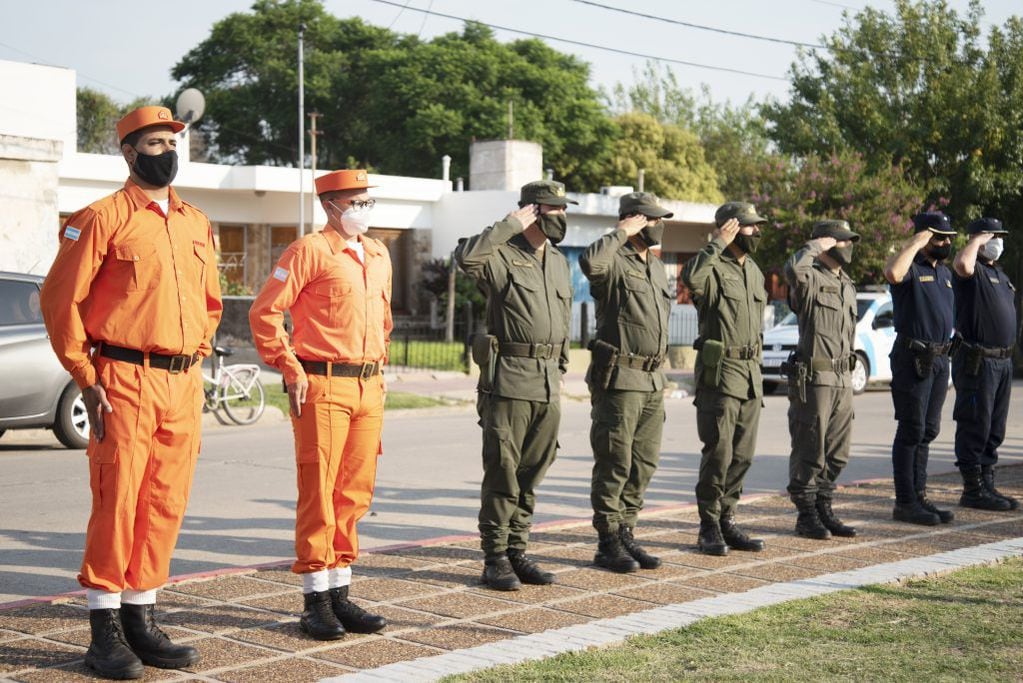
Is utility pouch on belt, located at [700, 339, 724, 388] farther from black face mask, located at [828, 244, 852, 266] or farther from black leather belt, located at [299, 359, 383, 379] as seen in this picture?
black leather belt, located at [299, 359, 383, 379]

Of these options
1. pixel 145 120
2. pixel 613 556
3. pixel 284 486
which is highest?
pixel 145 120

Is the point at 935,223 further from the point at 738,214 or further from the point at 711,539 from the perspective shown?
the point at 711,539

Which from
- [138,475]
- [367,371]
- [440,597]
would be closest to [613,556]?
[440,597]

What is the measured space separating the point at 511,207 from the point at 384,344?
2641 centimetres

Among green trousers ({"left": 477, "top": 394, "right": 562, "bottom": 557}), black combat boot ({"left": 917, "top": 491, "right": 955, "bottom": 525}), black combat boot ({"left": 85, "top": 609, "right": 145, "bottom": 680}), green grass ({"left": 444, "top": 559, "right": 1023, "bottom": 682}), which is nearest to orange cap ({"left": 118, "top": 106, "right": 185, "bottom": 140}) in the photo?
black combat boot ({"left": 85, "top": 609, "right": 145, "bottom": 680})

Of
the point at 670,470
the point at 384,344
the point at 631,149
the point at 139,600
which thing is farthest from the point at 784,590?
the point at 631,149

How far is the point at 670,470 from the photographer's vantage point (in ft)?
41.6

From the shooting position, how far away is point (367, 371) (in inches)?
251

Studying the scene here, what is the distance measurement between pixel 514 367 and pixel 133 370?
89.8 inches

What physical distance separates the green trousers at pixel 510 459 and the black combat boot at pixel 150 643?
204cm

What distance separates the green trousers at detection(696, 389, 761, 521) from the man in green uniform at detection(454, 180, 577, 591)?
1.34m

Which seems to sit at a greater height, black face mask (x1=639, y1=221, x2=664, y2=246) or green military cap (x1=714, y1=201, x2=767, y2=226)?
green military cap (x1=714, y1=201, x2=767, y2=226)

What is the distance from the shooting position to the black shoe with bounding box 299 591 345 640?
5.96 meters

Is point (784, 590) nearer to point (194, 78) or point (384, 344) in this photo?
point (384, 344)
